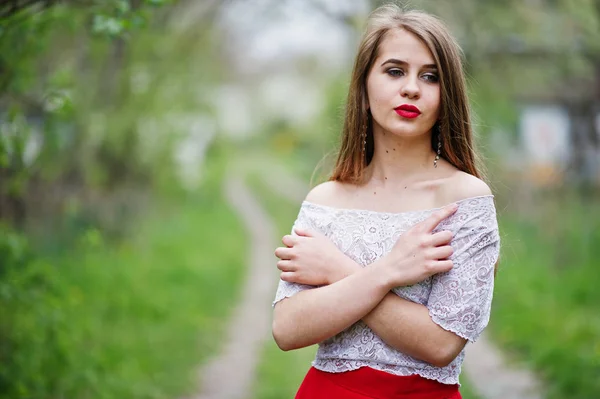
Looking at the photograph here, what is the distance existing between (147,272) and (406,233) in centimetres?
731

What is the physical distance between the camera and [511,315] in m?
6.84

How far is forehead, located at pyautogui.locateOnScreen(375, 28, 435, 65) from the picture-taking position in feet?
6.16

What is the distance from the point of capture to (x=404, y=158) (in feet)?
6.48

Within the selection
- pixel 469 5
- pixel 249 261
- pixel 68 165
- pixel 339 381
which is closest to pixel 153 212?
pixel 249 261

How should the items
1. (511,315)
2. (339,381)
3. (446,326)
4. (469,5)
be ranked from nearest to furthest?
(446,326) → (339,381) → (469,5) → (511,315)

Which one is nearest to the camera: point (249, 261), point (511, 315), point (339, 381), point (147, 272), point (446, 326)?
point (446, 326)

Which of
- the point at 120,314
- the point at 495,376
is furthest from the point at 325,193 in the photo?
the point at 120,314

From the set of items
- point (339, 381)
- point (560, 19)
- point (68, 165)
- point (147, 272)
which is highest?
point (560, 19)

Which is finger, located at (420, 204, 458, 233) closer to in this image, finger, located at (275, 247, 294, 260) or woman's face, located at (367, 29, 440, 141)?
woman's face, located at (367, 29, 440, 141)

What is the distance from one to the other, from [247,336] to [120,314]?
4.15ft

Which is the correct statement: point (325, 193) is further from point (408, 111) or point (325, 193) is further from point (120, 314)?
point (120, 314)

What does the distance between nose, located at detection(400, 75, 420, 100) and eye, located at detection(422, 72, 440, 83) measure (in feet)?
0.12

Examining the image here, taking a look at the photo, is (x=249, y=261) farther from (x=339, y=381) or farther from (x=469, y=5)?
(x=339, y=381)

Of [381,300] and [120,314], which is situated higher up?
[381,300]
